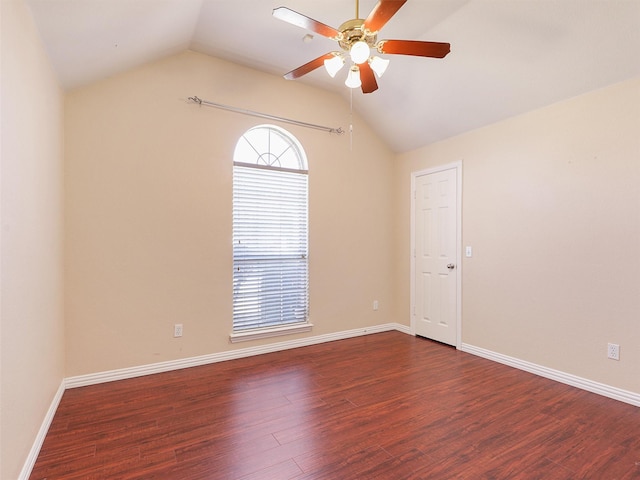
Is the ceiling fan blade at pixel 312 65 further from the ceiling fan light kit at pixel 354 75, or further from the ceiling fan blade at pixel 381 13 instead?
the ceiling fan blade at pixel 381 13

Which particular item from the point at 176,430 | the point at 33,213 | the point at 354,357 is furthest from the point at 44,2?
the point at 354,357

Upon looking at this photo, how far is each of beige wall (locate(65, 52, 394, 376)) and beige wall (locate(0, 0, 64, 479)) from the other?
317 mm

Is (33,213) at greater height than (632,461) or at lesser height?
greater

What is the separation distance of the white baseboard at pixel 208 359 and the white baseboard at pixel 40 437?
209 millimetres

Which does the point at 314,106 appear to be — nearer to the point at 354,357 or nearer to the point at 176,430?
the point at 354,357

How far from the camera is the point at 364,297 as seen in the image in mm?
4285

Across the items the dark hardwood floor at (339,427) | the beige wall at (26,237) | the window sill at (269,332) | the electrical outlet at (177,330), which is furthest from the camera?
the window sill at (269,332)

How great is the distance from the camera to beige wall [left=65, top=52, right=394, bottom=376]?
273 cm

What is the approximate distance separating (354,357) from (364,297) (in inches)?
39.4

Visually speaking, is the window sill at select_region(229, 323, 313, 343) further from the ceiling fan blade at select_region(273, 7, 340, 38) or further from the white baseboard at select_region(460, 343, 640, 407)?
the ceiling fan blade at select_region(273, 7, 340, 38)

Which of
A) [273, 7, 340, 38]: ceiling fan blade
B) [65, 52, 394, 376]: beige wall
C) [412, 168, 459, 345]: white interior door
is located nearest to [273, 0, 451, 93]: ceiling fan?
[273, 7, 340, 38]: ceiling fan blade

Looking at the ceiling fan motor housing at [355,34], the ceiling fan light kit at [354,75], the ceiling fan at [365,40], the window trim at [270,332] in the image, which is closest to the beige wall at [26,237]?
the ceiling fan at [365,40]

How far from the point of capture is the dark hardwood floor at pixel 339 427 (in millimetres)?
1747

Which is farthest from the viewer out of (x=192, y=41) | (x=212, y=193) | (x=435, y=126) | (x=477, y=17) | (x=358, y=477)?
(x=435, y=126)
